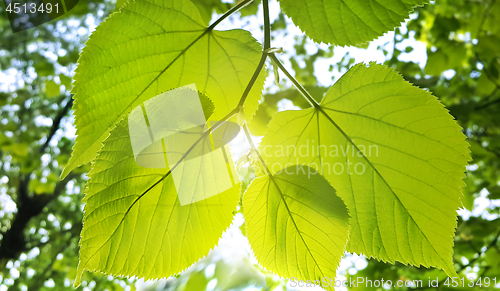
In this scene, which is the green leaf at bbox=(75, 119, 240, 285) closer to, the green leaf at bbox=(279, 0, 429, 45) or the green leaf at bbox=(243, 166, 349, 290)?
the green leaf at bbox=(243, 166, 349, 290)

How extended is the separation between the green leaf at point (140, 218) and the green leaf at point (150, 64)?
51mm

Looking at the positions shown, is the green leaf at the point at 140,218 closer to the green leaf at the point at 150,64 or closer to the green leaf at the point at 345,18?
the green leaf at the point at 150,64

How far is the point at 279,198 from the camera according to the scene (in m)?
0.32

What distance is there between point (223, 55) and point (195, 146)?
0.13 metres

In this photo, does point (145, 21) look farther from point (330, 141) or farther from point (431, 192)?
point (431, 192)

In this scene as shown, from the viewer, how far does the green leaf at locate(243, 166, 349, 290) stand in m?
0.29

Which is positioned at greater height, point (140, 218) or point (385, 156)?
point (385, 156)

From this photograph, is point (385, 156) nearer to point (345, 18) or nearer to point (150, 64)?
point (345, 18)

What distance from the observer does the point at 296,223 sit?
0.31 m

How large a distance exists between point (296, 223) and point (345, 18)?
0.75 ft

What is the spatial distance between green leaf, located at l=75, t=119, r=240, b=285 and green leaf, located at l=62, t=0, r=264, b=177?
51 millimetres

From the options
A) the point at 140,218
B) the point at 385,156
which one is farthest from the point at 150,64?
the point at 385,156

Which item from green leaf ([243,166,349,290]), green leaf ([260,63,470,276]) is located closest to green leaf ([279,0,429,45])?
green leaf ([260,63,470,276])

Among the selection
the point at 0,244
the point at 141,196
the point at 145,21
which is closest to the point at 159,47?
the point at 145,21
